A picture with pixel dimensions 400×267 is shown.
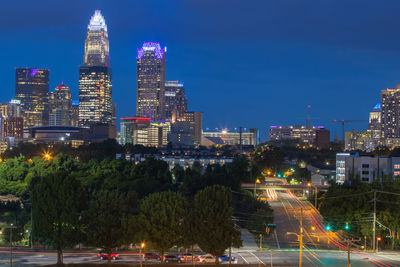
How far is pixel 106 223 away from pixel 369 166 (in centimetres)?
7574

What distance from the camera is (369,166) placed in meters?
115

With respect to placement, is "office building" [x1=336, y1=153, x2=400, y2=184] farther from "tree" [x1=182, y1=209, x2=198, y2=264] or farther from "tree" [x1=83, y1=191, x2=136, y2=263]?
"tree" [x1=83, y1=191, x2=136, y2=263]

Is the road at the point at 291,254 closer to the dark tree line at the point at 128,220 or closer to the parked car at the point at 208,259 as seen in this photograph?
the parked car at the point at 208,259

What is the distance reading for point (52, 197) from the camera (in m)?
53.0

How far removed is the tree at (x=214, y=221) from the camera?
5100 cm

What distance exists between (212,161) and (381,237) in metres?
109

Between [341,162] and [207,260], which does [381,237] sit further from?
[341,162]

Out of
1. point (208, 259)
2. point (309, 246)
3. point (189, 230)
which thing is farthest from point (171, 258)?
point (309, 246)

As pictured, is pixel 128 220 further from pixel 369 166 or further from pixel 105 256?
pixel 369 166

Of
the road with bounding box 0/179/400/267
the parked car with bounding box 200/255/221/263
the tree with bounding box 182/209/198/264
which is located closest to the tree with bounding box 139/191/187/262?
the tree with bounding box 182/209/198/264

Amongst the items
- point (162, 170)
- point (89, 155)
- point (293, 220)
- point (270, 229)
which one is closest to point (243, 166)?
point (162, 170)

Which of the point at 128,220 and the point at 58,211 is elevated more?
the point at 58,211

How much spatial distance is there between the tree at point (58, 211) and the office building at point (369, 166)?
68.2 meters

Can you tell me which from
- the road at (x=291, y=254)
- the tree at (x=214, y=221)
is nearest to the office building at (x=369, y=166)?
the road at (x=291, y=254)
